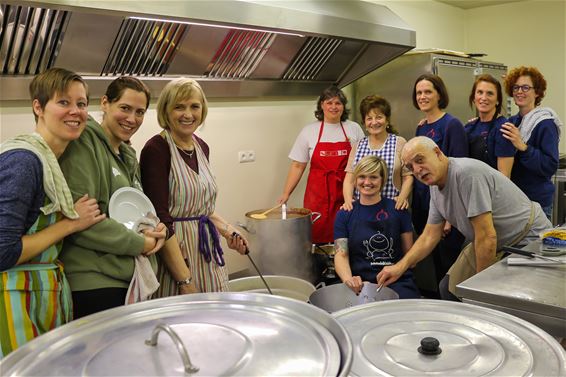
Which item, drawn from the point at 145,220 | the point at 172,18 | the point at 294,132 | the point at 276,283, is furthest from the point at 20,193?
the point at 294,132

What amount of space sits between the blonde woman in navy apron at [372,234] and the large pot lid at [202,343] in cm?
164

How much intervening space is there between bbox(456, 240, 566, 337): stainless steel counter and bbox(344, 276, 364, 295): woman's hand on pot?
33.9 inches

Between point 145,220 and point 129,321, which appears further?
point 145,220

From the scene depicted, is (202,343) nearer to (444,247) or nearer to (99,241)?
(99,241)

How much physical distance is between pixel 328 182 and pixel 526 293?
1.93 metres

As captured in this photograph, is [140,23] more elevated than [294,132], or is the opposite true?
[140,23]

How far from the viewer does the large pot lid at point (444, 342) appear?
0.76 metres

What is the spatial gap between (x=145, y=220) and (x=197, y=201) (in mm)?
296

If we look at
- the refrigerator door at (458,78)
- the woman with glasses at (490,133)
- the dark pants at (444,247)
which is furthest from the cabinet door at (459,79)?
the dark pants at (444,247)

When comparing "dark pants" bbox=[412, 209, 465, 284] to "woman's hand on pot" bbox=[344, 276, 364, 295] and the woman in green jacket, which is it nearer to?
"woman's hand on pot" bbox=[344, 276, 364, 295]

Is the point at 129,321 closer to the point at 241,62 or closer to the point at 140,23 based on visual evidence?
the point at 140,23

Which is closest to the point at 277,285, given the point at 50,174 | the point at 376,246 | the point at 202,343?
the point at 376,246

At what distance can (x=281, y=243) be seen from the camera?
264 centimetres

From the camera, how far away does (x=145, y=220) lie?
142 cm
